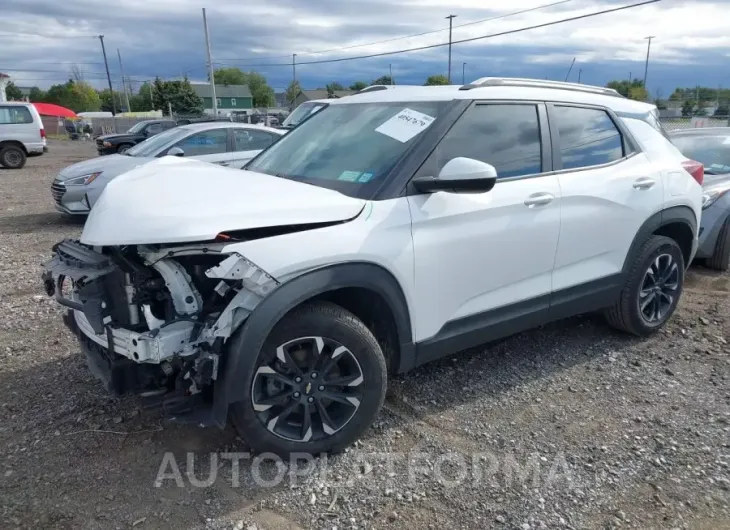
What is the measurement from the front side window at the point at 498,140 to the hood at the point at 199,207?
681 millimetres

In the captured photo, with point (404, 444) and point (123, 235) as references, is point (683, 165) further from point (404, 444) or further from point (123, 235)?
point (123, 235)

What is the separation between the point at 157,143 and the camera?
9812 millimetres

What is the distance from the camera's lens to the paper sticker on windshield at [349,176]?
3.28 metres

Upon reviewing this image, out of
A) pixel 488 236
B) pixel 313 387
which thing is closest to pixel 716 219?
pixel 488 236

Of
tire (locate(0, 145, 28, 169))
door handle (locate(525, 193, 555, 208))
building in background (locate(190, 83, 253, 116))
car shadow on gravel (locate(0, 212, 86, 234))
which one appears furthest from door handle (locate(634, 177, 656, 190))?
building in background (locate(190, 83, 253, 116))

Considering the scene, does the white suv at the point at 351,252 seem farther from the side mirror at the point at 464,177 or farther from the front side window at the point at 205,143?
the front side window at the point at 205,143

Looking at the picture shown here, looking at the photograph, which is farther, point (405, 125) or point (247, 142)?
point (247, 142)

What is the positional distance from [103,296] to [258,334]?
0.80 m

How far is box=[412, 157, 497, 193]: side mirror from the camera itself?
302cm

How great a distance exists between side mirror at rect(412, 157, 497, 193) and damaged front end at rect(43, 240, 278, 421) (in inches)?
40.0

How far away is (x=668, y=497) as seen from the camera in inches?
113

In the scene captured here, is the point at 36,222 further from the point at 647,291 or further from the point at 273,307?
the point at 647,291

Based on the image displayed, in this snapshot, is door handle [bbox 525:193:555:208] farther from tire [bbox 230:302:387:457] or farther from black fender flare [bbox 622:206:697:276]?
tire [bbox 230:302:387:457]

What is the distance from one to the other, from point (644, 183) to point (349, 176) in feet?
7.44
